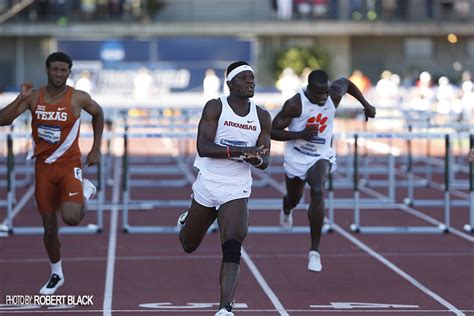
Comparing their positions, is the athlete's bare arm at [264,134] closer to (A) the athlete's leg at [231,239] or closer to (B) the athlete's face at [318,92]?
(A) the athlete's leg at [231,239]

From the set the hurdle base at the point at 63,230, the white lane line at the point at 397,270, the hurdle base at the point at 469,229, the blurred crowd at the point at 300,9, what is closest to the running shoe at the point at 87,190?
the white lane line at the point at 397,270

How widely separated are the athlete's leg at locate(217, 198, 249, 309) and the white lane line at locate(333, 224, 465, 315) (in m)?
2.09

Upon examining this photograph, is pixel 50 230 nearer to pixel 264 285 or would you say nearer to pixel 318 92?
pixel 264 285

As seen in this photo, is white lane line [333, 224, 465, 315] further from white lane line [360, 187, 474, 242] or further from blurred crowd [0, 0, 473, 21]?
blurred crowd [0, 0, 473, 21]

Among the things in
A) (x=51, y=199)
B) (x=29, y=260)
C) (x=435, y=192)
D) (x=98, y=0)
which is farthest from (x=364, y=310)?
(x=98, y=0)

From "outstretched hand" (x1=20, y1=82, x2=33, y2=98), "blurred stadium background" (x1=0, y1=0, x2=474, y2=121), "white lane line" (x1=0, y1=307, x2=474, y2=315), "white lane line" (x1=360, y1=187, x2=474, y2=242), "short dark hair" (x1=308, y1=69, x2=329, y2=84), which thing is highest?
"blurred stadium background" (x1=0, y1=0, x2=474, y2=121)

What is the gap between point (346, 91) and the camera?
12.4 metres

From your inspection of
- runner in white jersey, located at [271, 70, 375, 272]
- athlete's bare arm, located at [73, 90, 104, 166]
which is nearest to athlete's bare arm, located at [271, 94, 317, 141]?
runner in white jersey, located at [271, 70, 375, 272]

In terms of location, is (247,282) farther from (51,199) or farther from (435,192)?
(435,192)

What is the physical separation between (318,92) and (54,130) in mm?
2666

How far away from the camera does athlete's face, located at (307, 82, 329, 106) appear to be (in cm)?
1164

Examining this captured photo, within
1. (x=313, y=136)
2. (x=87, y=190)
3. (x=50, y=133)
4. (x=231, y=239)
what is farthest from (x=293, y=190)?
(x=231, y=239)

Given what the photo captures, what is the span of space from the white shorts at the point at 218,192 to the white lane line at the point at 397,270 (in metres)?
2.14

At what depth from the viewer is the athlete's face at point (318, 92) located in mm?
11641
